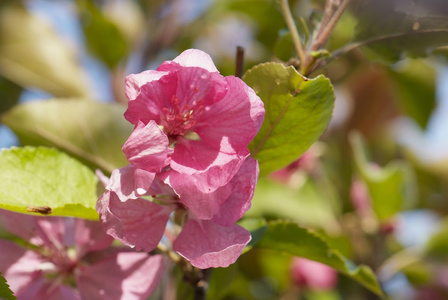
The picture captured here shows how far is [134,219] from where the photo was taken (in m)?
0.60

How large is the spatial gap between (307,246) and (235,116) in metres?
0.24

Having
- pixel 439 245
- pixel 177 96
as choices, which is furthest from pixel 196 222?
pixel 439 245

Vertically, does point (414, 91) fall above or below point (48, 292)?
below

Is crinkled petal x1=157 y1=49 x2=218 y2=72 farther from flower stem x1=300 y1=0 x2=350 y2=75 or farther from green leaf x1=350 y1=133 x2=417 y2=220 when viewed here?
green leaf x1=350 y1=133 x2=417 y2=220

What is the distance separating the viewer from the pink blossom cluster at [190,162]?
1.84 ft

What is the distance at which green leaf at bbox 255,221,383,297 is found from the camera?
72cm

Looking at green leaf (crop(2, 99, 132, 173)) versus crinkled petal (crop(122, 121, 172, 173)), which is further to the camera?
green leaf (crop(2, 99, 132, 173))

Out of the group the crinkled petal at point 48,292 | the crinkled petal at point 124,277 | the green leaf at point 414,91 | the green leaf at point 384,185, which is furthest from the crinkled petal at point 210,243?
the green leaf at point 414,91

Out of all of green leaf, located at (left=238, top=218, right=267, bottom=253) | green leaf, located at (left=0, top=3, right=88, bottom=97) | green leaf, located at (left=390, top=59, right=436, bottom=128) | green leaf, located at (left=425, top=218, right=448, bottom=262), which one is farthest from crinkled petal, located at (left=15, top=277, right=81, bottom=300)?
green leaf, located at (left=390, top=59, right=436, bottom=128)

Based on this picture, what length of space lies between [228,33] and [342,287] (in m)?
1.09

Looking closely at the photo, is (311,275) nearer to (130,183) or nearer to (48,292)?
(48,292)

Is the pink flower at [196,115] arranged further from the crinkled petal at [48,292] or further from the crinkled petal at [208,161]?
the crinkled petal at [48,292]

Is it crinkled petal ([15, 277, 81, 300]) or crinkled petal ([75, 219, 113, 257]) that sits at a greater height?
crinkled petal ([75, 219, 113, 257])

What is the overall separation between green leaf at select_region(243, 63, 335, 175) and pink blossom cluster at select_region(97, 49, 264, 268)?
57 mm
